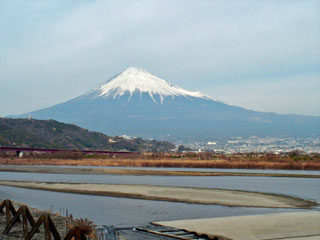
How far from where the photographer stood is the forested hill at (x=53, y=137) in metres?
128

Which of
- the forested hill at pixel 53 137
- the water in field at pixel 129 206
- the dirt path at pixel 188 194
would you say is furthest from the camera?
the forested hill at pixel 53 137

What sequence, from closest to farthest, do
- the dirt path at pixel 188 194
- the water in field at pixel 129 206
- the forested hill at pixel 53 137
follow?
the water in field at pixel 129 206, the dirt path at pixel 188 194, the forested hill at pixel 53 137

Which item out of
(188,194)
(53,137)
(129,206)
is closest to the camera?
(129,206)

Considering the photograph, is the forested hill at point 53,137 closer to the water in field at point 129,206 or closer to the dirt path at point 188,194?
the dirt path at point 188,194

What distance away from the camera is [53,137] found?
466 feet

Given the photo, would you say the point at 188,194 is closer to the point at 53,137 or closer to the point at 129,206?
the point at 129,206

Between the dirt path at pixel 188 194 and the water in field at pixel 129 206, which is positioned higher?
the dirt path at pixel 188 194

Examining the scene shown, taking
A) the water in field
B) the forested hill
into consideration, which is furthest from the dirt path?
the forested hill

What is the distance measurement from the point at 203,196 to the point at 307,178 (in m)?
17.6

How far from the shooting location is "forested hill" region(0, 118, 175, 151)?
419 ft

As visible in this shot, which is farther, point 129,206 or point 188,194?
point 188,194

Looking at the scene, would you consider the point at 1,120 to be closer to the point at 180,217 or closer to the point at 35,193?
the point at 35,193

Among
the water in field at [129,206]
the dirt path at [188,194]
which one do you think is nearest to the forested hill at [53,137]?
the dirt path at [188,194]

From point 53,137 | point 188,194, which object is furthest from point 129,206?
point 53,137
